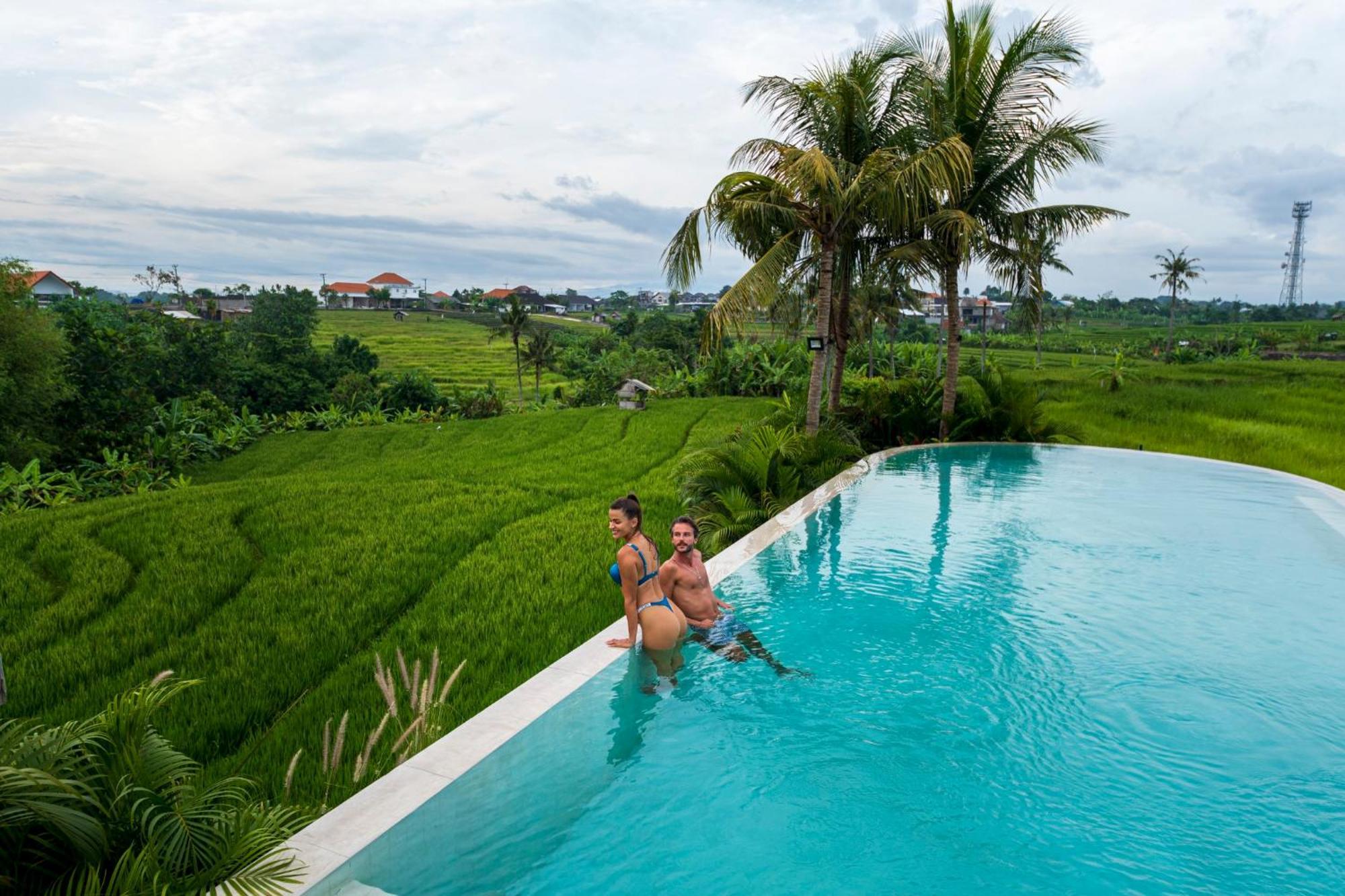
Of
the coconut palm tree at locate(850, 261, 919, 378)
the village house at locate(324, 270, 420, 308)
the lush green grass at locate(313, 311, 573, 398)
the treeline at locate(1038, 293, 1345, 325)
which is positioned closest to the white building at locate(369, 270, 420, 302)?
the village house at locate(324, 270, 420, 308)

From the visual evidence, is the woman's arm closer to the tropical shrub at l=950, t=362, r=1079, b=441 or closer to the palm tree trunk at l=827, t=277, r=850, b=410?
the palm tree trunk at l=827, t=277, r=850, b=410

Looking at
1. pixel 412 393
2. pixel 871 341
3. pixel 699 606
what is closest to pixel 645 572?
pixel 699 606

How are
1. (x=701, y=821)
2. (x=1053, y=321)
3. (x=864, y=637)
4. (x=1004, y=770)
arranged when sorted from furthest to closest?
(x=1053, y=321) → (x=864, y=637) → (x=1004, y=770) → (x=701, y=821)

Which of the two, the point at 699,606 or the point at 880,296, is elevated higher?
the point at 880,296

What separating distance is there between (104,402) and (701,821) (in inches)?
1066

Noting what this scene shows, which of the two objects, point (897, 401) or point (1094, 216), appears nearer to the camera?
point (1094, 216)

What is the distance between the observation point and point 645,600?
4992 millimetres

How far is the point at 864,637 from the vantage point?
5641 mm

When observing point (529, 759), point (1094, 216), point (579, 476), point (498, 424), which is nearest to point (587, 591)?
point (529, 759)

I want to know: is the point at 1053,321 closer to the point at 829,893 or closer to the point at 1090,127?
the point at 1090,127

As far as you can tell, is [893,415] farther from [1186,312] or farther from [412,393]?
[1186,312]

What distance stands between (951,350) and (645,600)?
39.1ft

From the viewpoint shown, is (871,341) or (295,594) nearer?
(295,594)

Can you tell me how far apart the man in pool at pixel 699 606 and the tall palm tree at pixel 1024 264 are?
11675 mm
